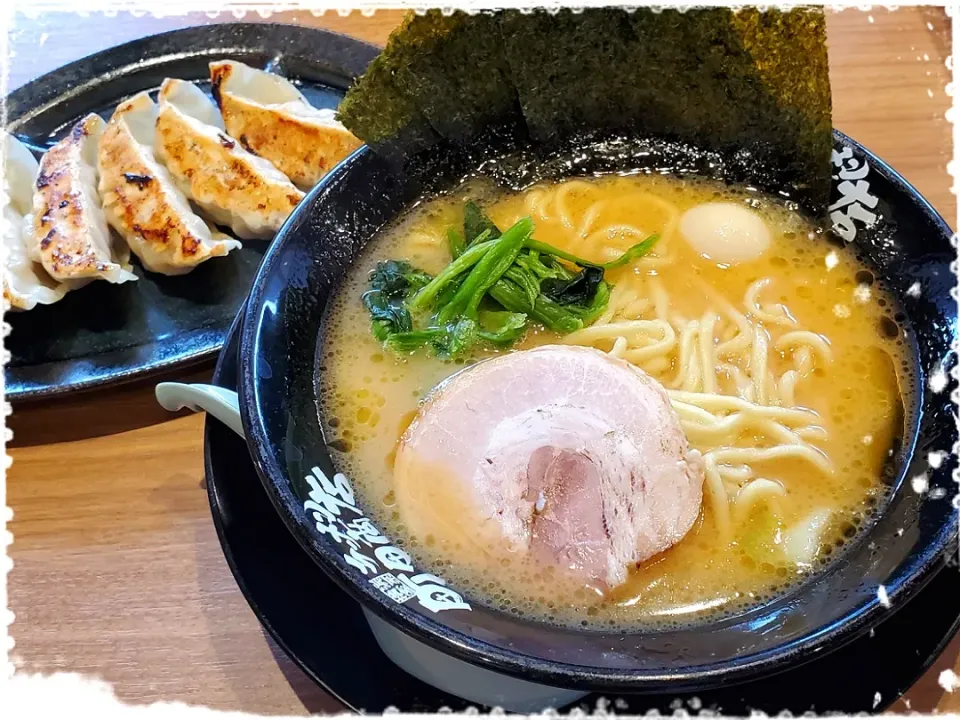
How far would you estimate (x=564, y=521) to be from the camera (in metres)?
1.20

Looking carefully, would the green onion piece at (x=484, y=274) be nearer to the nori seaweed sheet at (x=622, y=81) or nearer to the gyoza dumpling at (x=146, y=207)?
the nori seaweed sheet at (x=622, y=81)

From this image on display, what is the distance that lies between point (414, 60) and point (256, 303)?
1.94 ft

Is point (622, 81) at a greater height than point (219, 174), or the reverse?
point (622, 81)

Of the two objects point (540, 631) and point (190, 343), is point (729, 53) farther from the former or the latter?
point (190, 343)

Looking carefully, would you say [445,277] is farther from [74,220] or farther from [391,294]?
[74,220]

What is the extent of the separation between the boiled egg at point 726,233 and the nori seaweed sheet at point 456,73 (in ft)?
1.58

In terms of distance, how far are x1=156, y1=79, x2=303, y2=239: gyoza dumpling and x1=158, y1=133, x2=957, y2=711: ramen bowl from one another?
0.48m

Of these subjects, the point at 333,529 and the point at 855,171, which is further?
the point at 855,171

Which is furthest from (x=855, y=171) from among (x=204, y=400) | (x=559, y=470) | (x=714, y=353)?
(x=204, y=400)

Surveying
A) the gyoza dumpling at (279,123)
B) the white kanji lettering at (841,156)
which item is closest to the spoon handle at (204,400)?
the gyoza dumpling at (279,123)

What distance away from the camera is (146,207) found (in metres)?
1.97

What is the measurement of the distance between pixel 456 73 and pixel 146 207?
3.09 feet

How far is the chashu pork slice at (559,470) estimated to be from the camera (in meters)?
1.19

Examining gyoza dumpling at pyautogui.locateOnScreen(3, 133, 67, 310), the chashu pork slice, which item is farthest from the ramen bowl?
gyoza dumpling at pyautogui.locateOnScreen(3, 133, 67, 310)
